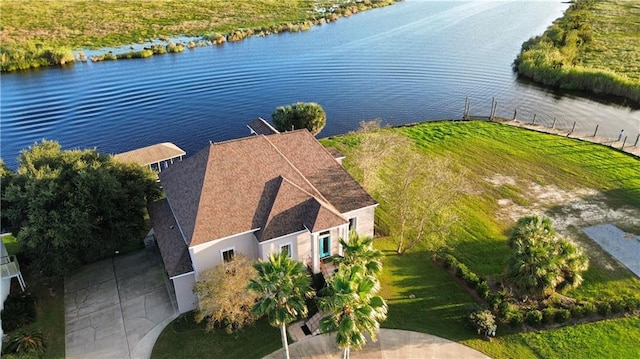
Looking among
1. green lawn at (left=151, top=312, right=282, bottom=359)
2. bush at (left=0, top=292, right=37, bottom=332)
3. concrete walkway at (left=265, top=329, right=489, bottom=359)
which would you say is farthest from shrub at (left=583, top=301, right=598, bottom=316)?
bush at (left=0, top=292, right=37, bottom=332)

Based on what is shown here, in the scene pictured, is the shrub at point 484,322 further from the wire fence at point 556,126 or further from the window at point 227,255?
the wire fence at point 556,126

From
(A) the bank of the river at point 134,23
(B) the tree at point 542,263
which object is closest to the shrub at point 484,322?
(B) the tree at point 542,263

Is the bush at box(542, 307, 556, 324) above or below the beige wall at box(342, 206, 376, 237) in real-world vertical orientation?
below

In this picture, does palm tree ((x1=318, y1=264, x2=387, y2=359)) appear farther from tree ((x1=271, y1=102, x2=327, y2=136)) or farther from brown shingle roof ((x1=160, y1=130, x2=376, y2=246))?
tree ((x1=271, y1=102, x2=327, y2=136))

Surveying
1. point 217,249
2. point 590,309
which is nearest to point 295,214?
point 217,249


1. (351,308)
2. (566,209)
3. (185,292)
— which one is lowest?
(566,209)

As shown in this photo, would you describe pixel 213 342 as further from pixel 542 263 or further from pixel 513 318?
pixel 542 263

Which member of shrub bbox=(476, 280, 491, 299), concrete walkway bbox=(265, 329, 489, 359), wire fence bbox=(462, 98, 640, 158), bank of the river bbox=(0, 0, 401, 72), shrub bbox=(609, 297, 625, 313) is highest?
bank of the river bbox=(0, 0, 401, 72)

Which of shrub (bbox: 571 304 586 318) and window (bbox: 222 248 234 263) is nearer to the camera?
shrub (bbox: 571 304 586 318)
